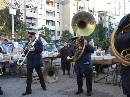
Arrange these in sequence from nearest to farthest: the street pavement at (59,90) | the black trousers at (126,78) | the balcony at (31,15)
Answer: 1. the black trousers at (126,78)
2. the street pavement at (59,90)
3. the balcony at (31,15)

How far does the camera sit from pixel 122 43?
17.5ft

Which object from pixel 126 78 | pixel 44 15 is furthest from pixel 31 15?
pixel 126 78

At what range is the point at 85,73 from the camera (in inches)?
396

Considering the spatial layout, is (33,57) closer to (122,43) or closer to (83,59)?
(83,59)

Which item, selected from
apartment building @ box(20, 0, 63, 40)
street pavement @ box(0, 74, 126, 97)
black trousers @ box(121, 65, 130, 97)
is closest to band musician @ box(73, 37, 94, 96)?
street pavement @ box(0, 74, 126, 97)

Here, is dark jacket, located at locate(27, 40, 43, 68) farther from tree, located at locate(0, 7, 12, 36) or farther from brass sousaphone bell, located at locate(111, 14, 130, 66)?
tree, located at locate(0, 7, 12, 36)

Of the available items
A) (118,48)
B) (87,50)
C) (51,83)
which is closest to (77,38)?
(87,50)

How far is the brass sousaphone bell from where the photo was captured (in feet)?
17.4

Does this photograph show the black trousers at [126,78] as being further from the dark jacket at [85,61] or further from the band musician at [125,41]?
the dark jacket at [85,61]

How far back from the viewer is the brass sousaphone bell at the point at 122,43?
209 inches

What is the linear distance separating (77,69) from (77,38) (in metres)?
0.88

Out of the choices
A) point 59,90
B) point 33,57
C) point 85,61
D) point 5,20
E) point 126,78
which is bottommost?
point 59,90

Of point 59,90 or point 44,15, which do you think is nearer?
point 59,90

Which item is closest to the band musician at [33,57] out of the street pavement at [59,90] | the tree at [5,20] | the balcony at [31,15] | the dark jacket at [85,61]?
the street pavement at [59,90]
